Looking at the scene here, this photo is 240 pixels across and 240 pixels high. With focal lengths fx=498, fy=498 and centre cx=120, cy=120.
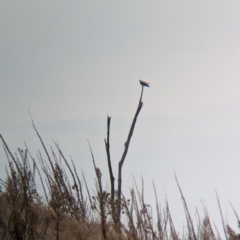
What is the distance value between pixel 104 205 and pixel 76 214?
53.3 inches

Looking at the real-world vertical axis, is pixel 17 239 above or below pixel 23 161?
below

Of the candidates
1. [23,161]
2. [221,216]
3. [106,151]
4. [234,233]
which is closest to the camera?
[234,233]

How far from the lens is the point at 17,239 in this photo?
3.51m

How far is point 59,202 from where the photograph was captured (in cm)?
360

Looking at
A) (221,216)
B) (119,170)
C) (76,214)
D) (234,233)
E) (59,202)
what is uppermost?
Result: (119,170)

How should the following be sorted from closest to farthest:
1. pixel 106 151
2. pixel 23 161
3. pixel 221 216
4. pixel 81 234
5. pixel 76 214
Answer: pixel 221 216 → pixel 23 161 → pixel 81 234 → pixel 76 214 → pixel 106 151

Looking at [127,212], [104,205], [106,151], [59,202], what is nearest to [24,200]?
[59,202]

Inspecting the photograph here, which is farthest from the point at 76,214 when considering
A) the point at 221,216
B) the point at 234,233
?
the point at 234,233

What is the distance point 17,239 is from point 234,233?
1515mm

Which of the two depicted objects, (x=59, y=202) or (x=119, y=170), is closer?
(x=59, y=202)

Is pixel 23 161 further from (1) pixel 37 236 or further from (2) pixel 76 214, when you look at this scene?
(2) pixel 76 214

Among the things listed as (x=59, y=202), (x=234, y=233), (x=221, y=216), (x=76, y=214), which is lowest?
(x=234, y=233)

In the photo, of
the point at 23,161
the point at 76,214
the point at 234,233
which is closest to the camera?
the point at 234,233

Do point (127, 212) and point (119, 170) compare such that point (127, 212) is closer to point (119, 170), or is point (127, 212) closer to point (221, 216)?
point (221, 216)
